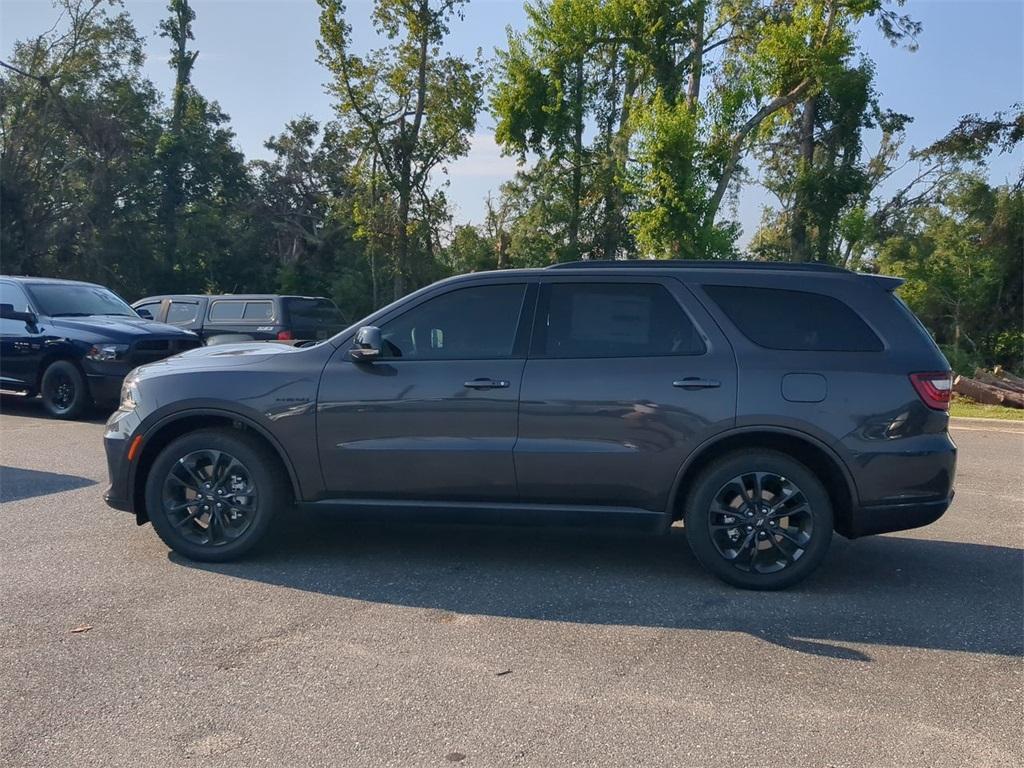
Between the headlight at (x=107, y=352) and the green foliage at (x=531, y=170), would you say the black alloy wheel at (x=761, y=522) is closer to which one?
the headlight at (x=107, y=352)

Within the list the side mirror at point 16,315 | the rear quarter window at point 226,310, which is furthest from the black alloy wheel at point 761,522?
the rear quarter window at point 226,310

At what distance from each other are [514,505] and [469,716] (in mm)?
1784

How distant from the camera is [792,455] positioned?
532 centimetres

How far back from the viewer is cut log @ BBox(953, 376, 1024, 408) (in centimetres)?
1516

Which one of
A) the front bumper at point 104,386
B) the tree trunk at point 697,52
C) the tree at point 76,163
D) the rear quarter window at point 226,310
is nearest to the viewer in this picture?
the front bumper at point 104,386

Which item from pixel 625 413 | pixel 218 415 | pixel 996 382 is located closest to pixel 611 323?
pixel 625 413

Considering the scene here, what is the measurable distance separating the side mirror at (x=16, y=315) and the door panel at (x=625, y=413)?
31.1 feet

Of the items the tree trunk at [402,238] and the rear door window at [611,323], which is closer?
the rear door window at [611,323]

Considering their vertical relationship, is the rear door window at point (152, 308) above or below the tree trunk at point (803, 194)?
below

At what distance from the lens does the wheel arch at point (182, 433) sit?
5.53 m

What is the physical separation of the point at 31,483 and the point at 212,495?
3307 millimetres

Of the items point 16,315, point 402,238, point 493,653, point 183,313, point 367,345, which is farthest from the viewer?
point 402,238

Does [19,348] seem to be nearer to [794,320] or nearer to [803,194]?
[794,320]

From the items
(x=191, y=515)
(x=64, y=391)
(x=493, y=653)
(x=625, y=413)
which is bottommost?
(x=493, y=653)
